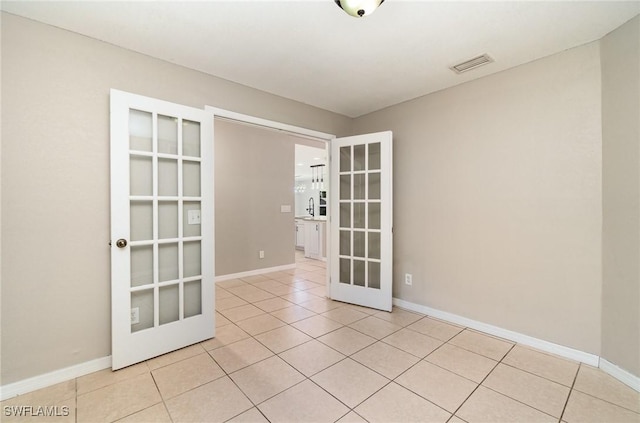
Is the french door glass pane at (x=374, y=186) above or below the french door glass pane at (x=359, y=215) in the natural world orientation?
above

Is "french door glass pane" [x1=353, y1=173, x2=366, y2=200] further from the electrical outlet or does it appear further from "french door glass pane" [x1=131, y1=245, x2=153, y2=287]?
"french door glass pane" [x1=131, y1=245, x2=153, y2=287]

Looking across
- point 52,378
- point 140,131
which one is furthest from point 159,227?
point 52,378

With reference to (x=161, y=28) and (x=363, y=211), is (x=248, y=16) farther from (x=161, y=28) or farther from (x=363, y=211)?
(x=363, y=211)

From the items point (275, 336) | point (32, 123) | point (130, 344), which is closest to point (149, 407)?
point (130, 344)

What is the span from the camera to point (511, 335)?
2.59 metres

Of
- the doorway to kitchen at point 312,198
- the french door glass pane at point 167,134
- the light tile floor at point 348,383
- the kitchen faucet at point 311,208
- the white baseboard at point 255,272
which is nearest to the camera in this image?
the light tile floor at point 348,383

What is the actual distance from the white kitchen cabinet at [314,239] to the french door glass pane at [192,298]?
416 centimetres

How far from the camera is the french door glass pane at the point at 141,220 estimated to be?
225 centimetres

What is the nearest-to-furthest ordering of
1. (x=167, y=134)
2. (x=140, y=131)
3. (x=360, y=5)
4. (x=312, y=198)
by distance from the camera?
(x=360, y=5), (x=140, y=131), (x=167, y=134), (x=312, y=198)

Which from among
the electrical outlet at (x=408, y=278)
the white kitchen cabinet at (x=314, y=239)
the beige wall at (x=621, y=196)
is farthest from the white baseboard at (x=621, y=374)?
the white kitchen cabinet at (x=314, y=239)

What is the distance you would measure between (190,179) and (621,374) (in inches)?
147

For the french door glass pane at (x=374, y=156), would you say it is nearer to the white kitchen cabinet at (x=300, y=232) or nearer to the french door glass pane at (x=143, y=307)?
the french door glass pane at (x=143, y=307)

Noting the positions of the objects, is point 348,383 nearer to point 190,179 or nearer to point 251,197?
point 190,179

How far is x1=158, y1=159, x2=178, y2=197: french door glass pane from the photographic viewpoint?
2.37 metres
